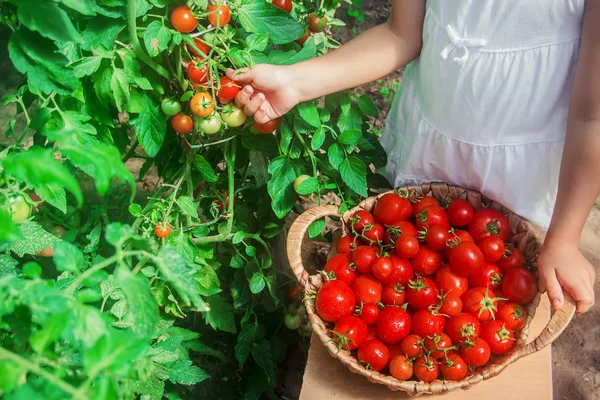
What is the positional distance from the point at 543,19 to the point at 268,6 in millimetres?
506

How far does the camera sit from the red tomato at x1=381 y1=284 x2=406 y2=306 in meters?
1.16

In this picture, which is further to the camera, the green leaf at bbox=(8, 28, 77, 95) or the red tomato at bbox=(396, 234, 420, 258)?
the red tomato at bbox=(396, 234, 420, 258)

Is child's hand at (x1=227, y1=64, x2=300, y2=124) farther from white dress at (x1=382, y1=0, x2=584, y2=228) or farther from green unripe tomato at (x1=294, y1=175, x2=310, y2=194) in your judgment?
→ white dress at (x1=382, y1=0, x2=584, y2=228)

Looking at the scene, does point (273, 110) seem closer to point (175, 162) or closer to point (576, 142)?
point (175, 162)

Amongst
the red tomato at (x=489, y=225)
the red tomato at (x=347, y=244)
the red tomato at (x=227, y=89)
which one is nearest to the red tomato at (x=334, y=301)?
the red tomato at (x=347, y=244)

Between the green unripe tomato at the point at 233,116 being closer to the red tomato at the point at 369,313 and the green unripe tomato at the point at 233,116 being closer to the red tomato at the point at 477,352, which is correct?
the red tomato at the point at 369,313

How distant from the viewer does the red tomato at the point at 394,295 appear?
3.81 feet

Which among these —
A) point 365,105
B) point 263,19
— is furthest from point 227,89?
point 365,105

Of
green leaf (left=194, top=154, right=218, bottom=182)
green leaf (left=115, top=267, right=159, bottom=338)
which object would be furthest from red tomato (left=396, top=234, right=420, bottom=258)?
green leaf (left=115, top=267, right=159, bottom=338)

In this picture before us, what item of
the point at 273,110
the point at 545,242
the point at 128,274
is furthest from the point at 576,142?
the point at 128,274

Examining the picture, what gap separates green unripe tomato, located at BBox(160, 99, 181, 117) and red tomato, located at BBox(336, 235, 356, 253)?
46cm

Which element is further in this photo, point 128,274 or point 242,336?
point 242,336

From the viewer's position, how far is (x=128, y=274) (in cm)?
57

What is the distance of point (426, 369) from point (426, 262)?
23 centimetres
